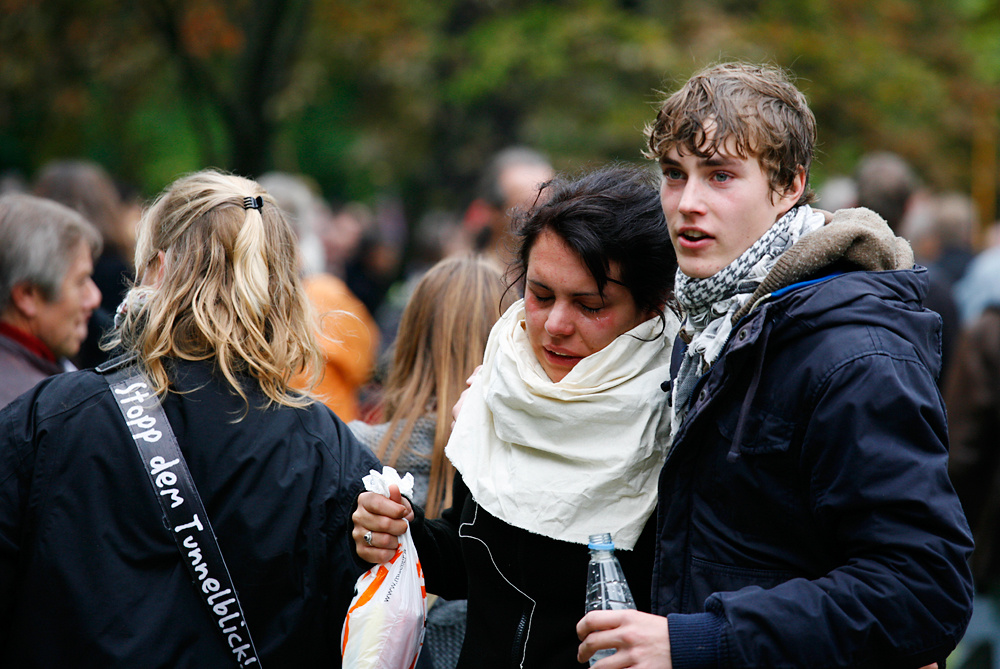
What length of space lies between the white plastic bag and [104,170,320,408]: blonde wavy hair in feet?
1.34

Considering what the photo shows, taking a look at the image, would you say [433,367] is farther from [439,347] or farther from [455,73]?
[455,73]

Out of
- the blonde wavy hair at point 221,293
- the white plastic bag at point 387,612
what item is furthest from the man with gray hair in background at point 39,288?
the white plastic bag at point 387,612

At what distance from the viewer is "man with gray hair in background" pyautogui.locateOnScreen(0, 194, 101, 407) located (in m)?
3.31

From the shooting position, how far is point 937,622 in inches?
73.7

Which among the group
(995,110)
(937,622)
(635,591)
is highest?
(937,622)

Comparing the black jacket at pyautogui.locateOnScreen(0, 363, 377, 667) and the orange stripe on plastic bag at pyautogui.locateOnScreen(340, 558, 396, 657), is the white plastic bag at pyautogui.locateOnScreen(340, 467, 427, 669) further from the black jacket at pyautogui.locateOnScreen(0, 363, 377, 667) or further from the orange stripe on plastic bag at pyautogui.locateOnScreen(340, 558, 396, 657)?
the black jacket at pyautogui.locateOnScreen(0, 363, 377, 667)

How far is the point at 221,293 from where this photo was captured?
2.51 m

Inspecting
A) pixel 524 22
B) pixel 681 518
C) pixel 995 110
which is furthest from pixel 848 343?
pixel 995 110

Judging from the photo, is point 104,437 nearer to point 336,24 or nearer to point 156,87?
point 336,24

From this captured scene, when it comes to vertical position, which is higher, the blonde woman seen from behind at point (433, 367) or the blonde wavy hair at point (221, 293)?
the blonde wavy hair at point (221, 293)

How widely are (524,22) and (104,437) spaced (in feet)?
36.5

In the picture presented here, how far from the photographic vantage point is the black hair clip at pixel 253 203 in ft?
8.57

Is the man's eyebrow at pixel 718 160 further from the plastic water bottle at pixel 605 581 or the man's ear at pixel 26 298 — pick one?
the man's ear at pixel 26 298

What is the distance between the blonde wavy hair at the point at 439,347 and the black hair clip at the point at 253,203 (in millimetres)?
918
